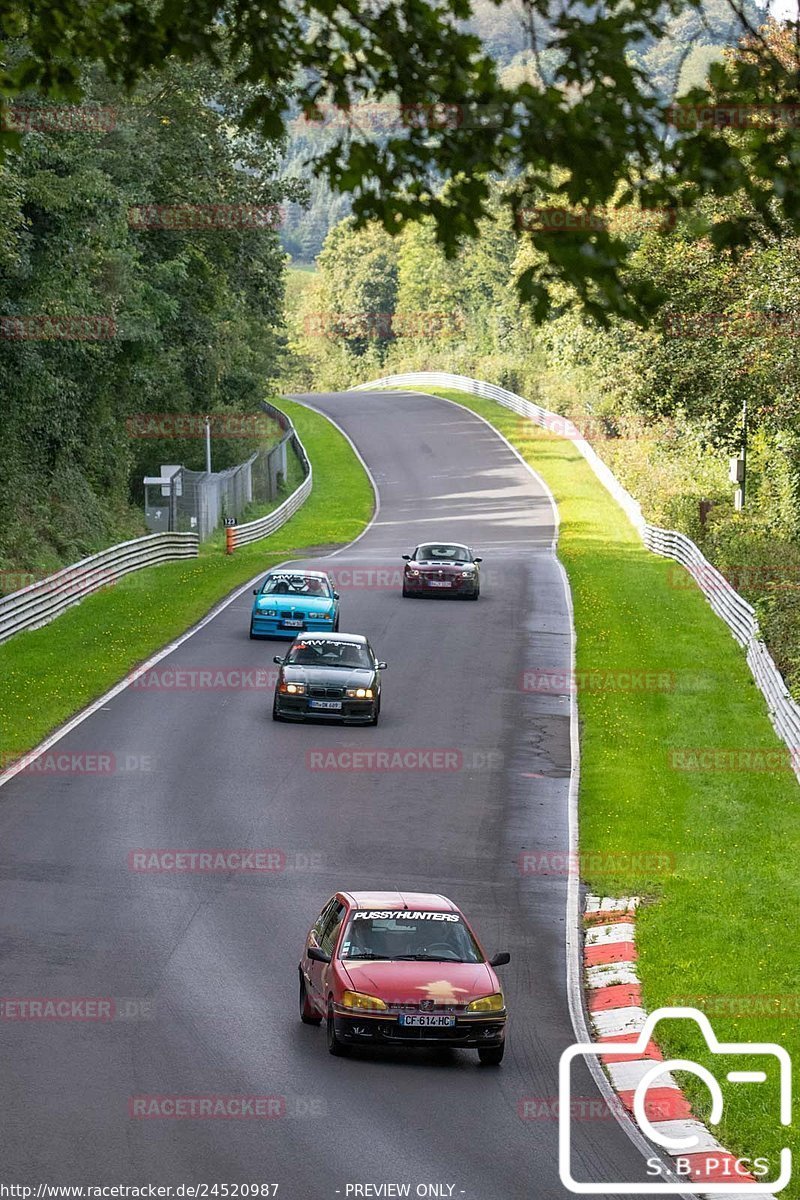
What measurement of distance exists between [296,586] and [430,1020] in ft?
80.3

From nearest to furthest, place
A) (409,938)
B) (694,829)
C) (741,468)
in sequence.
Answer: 1. (409,938)
2. (694,829)
3. (741,468)

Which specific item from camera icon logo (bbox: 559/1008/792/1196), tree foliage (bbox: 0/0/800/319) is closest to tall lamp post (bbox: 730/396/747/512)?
camera icon logo (bbox: 559/1008/792/1196)

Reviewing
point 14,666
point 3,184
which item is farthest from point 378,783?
point 3,184

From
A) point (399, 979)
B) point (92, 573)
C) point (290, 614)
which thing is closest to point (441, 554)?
point (290, 614)

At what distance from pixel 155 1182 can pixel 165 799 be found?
42.0ft

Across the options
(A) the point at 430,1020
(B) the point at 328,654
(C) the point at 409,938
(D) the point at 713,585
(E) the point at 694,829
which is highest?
(D) the point at 713,585

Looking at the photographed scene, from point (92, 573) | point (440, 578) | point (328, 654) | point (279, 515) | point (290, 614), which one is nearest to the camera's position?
point (328, 654)

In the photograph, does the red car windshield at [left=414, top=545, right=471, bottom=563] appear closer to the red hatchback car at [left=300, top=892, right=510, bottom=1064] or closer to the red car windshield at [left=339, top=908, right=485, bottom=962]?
the red hatchback car at [left=300, top=892, right=510, bottom=1064]

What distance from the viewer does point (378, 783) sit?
2514 cm

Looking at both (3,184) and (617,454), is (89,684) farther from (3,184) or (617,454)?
(617,454)

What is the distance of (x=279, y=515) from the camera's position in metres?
65.2

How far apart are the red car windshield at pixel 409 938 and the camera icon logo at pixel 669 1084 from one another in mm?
1397

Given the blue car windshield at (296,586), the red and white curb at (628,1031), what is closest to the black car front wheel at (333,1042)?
the red and white curb at (628,1031)

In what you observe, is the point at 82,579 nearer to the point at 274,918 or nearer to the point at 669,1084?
the point at 274,918
